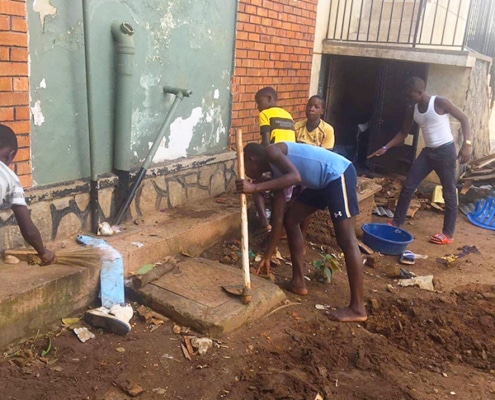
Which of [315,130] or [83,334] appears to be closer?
[83,334]

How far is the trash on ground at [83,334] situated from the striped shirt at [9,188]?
97cm

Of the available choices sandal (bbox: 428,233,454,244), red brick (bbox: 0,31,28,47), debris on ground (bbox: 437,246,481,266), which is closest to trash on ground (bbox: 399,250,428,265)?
debris on ground (bbox: 437,246,481,266)

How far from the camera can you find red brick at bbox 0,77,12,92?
3475 millimetres

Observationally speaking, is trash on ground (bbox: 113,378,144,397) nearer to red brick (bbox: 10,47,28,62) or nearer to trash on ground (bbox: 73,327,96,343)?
trash on ground (bbox: 73,327,96,343)

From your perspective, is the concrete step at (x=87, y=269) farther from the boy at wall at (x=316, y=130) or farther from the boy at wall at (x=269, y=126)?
the boy at wall at (x=316, y=130)

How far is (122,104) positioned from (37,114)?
751 millimetres

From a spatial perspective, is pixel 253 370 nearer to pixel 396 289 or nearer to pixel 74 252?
pixel 74 252

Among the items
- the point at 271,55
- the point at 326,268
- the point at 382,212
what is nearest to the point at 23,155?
the point at 326,268

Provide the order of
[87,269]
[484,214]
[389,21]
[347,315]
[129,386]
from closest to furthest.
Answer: [129,386] → [87,269] → [347,315] → [484,214] → [389,21]

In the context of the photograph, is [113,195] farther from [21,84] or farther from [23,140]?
[21,84]

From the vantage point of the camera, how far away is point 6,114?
11.7 ft

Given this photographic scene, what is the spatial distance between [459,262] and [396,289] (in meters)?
1.27

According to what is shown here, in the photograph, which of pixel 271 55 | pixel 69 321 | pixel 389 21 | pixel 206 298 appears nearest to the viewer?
pixel 69 321

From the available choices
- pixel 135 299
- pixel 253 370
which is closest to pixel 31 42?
pixel 135 299
